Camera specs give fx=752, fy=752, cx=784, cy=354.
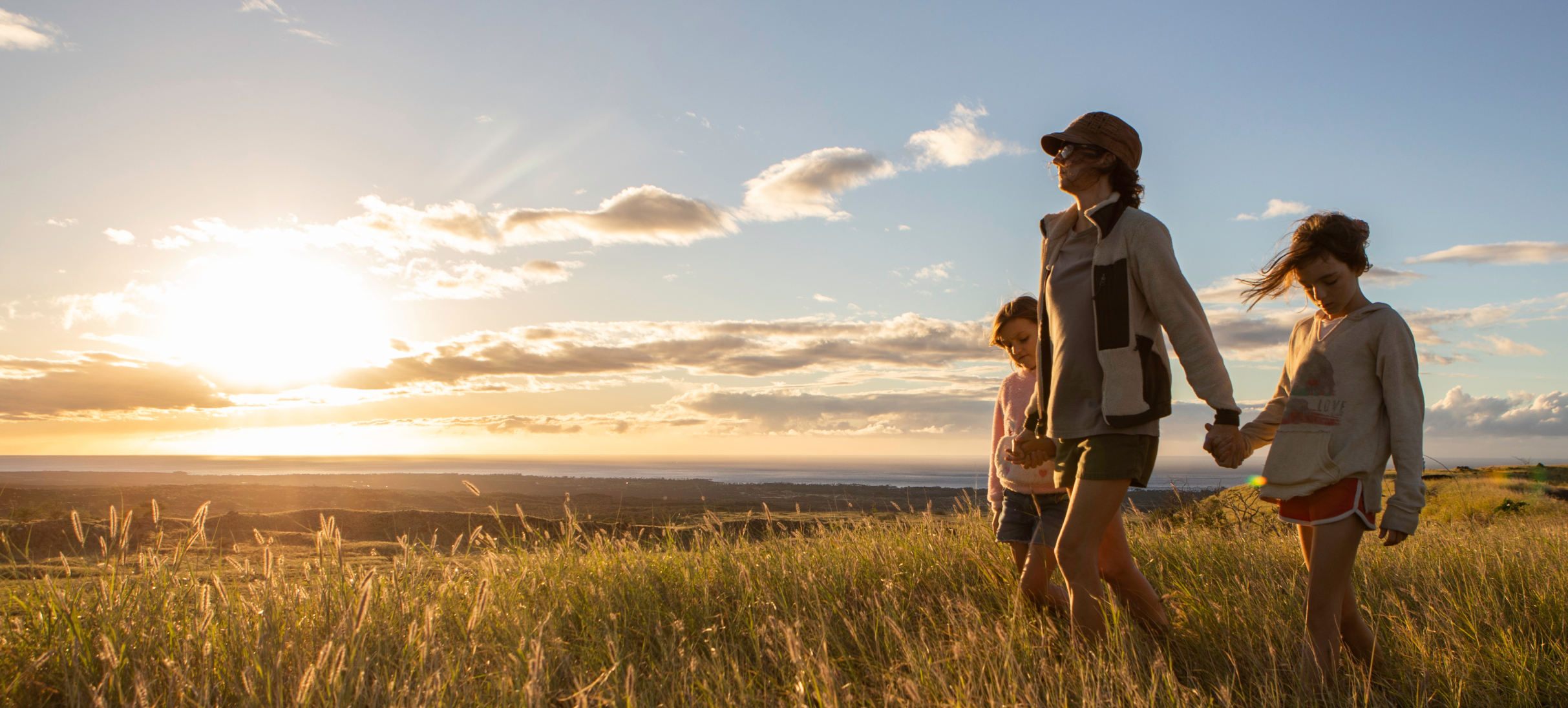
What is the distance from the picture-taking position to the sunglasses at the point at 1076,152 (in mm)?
2592

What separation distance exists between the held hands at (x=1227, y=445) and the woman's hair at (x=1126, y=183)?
815mm

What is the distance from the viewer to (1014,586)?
3.74 meters

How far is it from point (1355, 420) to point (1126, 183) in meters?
1.08

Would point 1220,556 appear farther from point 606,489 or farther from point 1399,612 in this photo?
point 606,489

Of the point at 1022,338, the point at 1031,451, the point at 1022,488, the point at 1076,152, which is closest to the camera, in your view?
the point at 1076,152

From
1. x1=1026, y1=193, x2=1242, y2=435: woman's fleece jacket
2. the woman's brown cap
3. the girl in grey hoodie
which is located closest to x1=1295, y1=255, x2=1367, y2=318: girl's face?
the girl in grey hoodie

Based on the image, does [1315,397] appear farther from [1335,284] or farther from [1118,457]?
[1118,457]

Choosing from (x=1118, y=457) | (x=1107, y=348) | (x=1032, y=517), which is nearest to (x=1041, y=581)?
(x=1032, y=517)

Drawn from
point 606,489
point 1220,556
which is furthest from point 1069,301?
point 606,489

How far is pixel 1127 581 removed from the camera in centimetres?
287

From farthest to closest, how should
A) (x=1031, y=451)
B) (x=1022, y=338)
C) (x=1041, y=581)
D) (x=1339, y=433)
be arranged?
(x=1022, y=338)
(x=1041, y=581)
(x=1031, y=451)
(x=1339, y=433)

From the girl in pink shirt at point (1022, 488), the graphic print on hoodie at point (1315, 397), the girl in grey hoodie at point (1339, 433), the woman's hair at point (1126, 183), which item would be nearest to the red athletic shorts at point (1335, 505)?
the girl in grey hoodie at point (1339, 433)

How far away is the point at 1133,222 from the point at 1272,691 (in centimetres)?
149

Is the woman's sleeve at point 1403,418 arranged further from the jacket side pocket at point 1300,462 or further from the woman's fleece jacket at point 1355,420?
the jacket side pocket at point 1300,462
